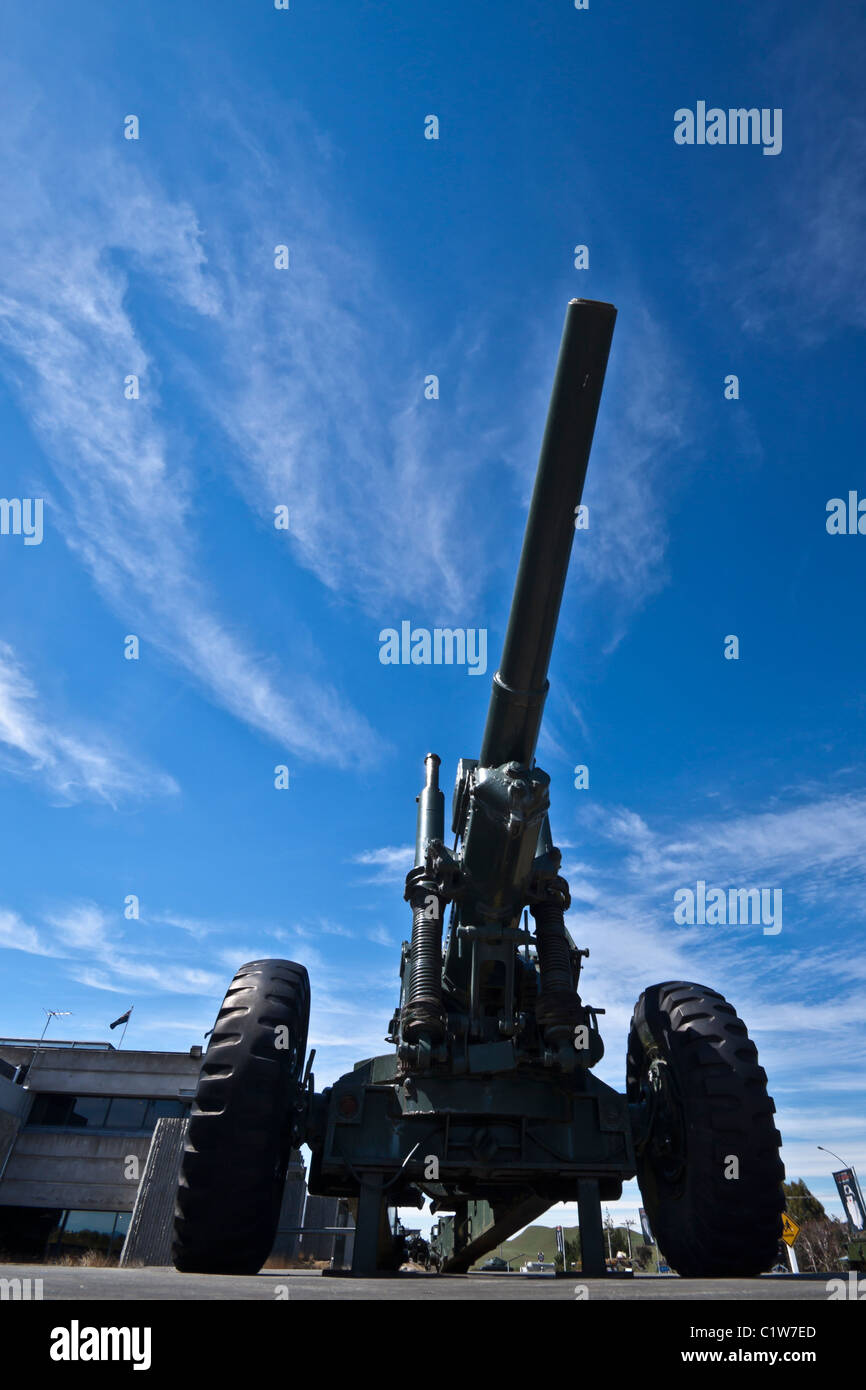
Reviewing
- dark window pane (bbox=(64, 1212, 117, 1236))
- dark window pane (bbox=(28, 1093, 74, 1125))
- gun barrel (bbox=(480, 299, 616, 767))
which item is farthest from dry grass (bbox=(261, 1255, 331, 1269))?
dark window pane (bbox=(28, 1093, 74, 1125))

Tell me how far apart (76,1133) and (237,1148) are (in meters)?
24.5

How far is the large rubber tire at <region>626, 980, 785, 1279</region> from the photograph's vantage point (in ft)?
20.2

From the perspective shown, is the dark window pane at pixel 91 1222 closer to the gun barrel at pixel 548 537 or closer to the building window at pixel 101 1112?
the building window at pixel 101 1112

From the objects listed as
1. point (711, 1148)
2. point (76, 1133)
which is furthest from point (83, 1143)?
point (711, 1148)

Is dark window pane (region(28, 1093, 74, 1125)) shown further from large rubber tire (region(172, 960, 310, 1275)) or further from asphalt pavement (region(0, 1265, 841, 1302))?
asphalt pavement (region(0, 1265, 841, 1302))

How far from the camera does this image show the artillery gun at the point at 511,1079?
5.95 m

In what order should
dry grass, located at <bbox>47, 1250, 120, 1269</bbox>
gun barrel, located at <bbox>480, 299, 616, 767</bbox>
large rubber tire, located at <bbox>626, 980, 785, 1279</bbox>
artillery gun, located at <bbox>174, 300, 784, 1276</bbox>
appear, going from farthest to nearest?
1. dry grass, located at <bbox>47, 1250, 120, 1269</bbox>
2. large rubber tire, located at <bbox>626, 980, 785, 1279</bbox>
3. artillery gun, located at <bbox>174, 300, 784, 1276</bbox>
4. gun barrel, located at <bbox>480, 299, 616, 767</bbox>

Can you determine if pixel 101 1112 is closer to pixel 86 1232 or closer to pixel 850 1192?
pixel 86 1232

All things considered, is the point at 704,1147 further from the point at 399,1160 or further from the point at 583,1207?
the point at 399,1160

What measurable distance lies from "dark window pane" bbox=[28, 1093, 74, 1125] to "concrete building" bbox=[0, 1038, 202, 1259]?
0.10ft

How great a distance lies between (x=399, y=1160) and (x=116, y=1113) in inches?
941
